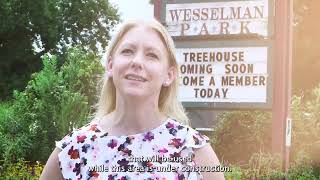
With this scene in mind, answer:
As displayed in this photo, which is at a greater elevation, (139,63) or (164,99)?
(139,63)

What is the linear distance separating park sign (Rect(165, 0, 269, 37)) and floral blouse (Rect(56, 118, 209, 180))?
6.95m

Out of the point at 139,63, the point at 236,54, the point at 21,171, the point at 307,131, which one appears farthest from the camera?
the point at 307,131

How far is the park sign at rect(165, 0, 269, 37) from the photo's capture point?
8.82 metres

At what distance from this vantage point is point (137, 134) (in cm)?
204

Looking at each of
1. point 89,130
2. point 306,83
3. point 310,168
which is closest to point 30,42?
point 306,83

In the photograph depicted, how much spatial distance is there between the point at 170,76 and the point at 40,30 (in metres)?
29.5

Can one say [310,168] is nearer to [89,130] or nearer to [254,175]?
[254,175]

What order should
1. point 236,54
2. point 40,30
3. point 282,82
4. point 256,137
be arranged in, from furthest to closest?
point 40,30 → point 256,137 → point 236,54 → point 282,82

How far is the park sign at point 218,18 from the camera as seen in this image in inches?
347

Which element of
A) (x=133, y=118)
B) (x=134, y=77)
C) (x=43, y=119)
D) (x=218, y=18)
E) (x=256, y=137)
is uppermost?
(x=218, y=18)

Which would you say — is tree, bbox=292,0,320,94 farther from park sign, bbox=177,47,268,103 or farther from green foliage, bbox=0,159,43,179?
green foliage, bbox=0,159,43,179

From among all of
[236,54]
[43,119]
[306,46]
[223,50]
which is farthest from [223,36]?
[306,46]

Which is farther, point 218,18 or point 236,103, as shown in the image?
point 218,18

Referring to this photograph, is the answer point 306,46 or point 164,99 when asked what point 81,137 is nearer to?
point 164,99
